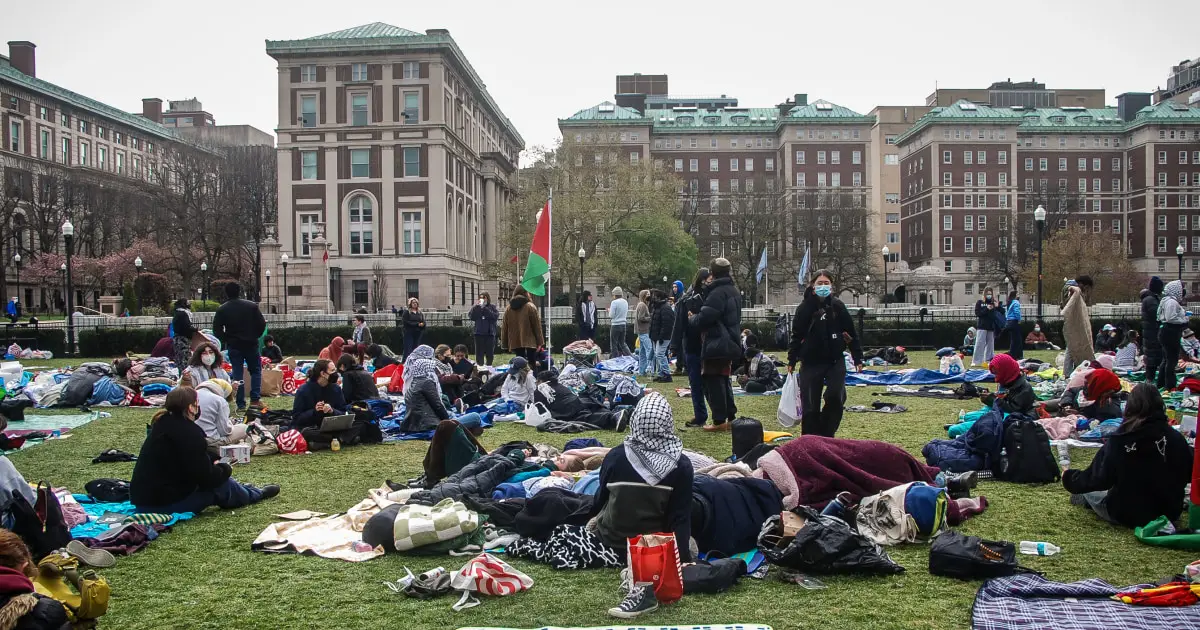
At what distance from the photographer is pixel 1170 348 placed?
562 inches

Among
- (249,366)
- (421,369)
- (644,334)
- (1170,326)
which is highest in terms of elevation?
(1170,326)

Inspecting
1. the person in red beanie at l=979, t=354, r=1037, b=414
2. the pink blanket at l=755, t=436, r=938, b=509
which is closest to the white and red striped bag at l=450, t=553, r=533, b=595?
the pink blanket at l=755, t=436, r=938, b=509

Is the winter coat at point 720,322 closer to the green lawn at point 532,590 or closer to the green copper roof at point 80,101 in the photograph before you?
the green lawn at point 532,590

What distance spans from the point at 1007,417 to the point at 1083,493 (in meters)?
1.45

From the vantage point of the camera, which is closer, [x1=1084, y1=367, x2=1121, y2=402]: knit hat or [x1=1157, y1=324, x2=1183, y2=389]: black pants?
[x1=1084, y1=367, x2=1121, y2=402]: knit hat

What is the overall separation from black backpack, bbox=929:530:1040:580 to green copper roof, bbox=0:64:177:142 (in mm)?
76877

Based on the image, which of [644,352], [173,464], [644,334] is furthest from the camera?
[644,334]

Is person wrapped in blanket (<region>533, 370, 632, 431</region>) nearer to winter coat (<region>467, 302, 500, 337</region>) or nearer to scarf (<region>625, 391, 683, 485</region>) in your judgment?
scarf (<region>625, 391, 683, 485</region>)

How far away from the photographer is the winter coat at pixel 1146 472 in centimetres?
613

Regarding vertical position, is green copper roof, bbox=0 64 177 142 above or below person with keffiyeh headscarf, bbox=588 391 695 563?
above

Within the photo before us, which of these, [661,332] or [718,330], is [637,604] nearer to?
[718,330]

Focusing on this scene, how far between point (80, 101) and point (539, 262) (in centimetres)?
7671

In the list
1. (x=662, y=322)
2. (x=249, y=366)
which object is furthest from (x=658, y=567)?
(x=662, y=322)

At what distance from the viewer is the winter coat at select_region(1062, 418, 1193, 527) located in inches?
241
